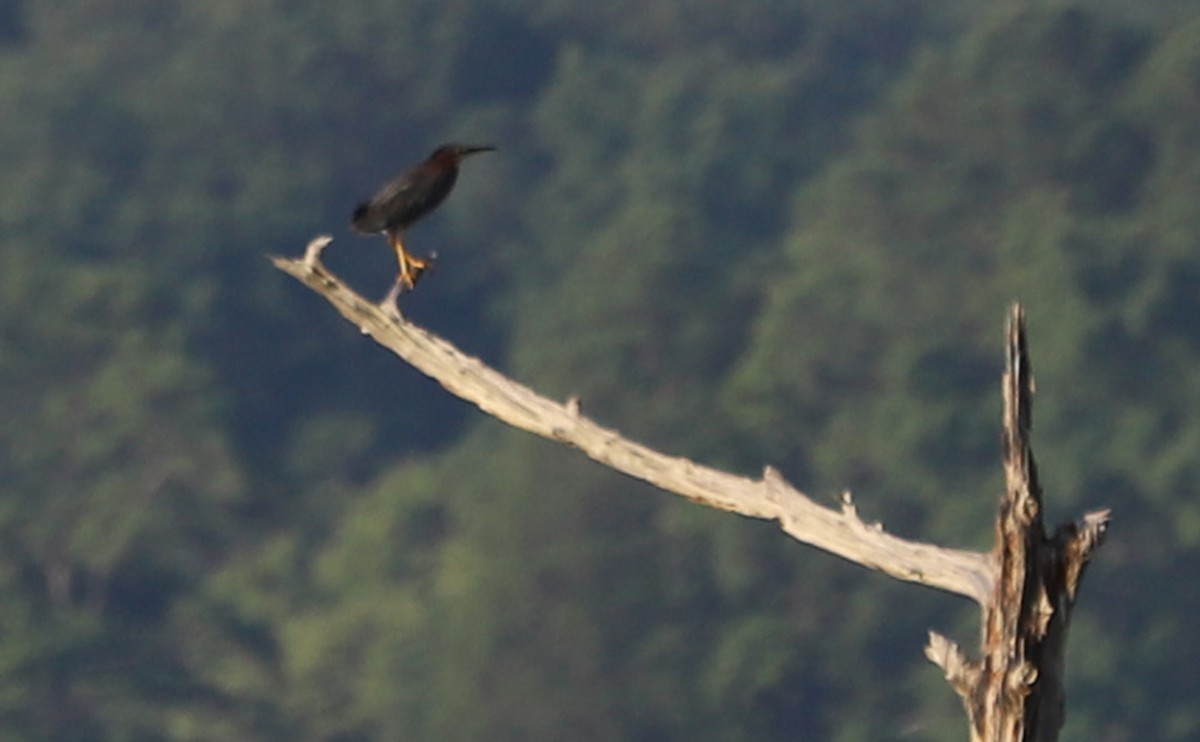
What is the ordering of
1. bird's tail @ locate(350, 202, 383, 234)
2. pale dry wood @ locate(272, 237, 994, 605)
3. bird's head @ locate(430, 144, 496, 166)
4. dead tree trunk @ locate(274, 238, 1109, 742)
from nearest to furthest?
dead tree trunk @ locate(274, 238, 1109, 742), pale dry wood @ locate(272, 237, 994, 605), bird's tail @ locate(350, 202, 383, 234), bird's head @ locate(430, 144, 496, 166)

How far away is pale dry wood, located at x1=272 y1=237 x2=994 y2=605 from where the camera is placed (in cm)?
632

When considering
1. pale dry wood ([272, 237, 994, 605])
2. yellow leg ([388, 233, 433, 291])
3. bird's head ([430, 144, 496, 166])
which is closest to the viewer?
pale dry wood ([272, 237, 994, 605])

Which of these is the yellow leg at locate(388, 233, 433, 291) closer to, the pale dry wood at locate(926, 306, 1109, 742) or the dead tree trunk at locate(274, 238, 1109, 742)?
the dead tree trunk at locate(274, 238, 1109, 742)

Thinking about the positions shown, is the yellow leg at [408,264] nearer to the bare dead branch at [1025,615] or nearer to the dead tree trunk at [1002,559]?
the dead tree trunk at [1002,559]

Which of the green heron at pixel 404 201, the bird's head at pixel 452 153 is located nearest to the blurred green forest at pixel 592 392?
the bird's head at pixel 452 153

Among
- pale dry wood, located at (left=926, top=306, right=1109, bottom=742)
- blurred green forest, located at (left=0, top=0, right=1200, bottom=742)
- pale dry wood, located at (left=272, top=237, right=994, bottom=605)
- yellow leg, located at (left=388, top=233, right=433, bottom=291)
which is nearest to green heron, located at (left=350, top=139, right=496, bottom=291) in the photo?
yellow leg, located at (left=388, top=233, right=433, bottom=291)

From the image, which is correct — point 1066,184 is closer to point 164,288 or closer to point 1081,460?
point 1081,460

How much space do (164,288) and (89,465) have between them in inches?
398

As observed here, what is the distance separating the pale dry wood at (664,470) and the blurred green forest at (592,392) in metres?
36.9

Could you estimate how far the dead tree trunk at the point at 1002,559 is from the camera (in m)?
6.02

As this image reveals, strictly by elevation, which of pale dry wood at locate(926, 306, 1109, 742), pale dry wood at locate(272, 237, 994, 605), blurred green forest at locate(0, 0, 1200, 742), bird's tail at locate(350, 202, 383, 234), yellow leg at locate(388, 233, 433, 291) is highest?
blurred green forest at locate(0, 0, 1200, 742)

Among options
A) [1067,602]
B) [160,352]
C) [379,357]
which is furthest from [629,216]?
[1067,602]

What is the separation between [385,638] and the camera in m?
52.6

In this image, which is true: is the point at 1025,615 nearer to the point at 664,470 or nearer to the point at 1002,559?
the point at 1002,559
